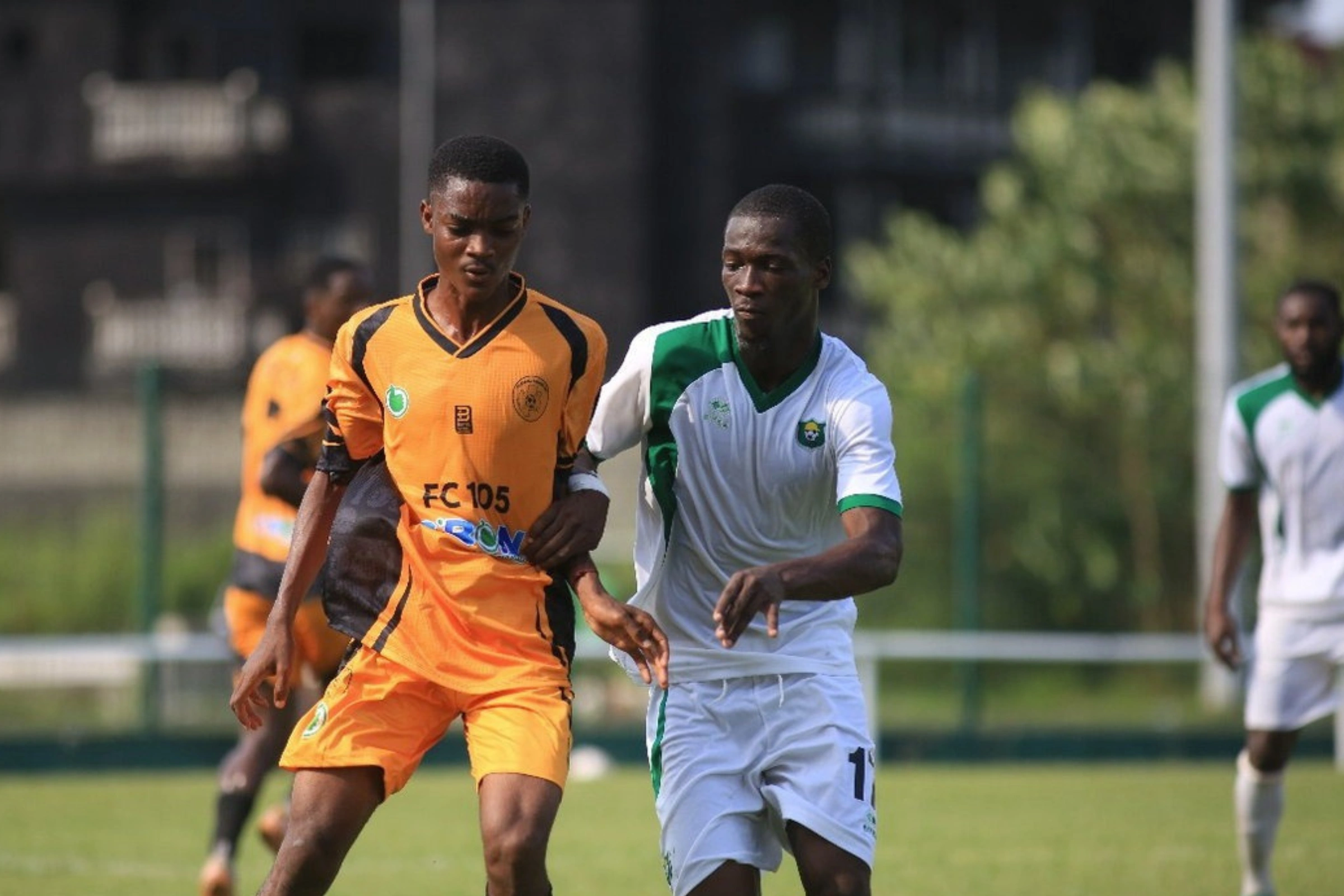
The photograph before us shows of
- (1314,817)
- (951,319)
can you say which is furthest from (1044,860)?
(951,319)

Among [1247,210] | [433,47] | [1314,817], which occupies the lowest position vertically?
[1314,817]

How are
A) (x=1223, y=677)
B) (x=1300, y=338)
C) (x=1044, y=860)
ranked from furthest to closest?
1. (x=1223, y=677)
2. (x=1044, y=860)
3. (x=1300, y=338)

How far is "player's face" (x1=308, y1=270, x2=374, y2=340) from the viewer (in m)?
9.47

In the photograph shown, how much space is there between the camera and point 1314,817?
11.9 meters

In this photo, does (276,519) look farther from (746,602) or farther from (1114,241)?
(1114,241)

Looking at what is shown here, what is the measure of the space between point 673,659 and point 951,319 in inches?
786

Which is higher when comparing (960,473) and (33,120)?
(33,120)

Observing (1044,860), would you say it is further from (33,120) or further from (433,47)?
(33,120)

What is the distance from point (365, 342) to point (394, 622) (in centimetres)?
73

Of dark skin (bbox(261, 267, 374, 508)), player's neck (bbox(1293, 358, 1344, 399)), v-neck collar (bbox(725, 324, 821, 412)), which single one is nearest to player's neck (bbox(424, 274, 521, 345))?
v-neck collar (bbox(725, 324, 821, 412))

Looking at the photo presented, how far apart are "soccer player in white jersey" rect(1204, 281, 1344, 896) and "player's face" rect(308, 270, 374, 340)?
11.7 ft

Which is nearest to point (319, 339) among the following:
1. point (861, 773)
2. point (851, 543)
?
point (861, 773)

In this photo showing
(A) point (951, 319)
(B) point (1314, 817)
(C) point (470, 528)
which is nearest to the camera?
(C) point (470, 528)

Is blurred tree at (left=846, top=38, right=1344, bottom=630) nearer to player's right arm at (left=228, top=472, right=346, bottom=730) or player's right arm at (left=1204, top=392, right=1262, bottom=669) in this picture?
player's right arm at (left=1204, top=392, right=1262, bottom=669)
